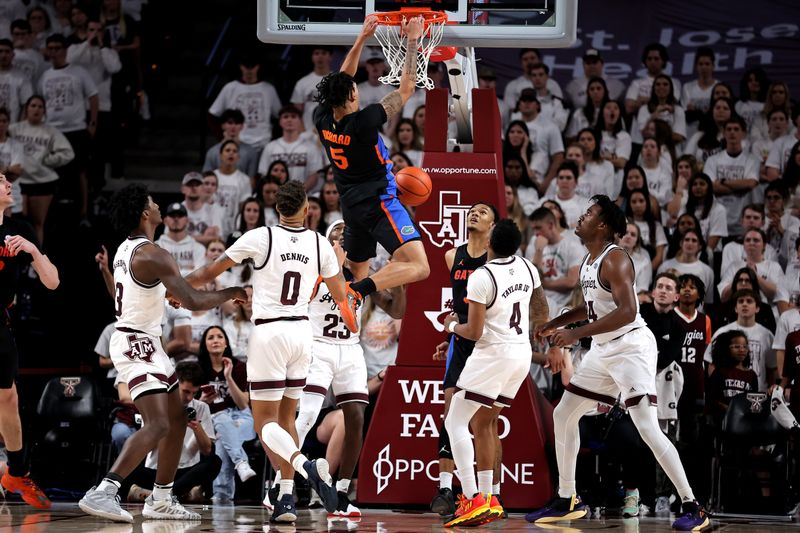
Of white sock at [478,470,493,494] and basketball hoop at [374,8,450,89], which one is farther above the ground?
basketball hoop at [374,8,450,89]

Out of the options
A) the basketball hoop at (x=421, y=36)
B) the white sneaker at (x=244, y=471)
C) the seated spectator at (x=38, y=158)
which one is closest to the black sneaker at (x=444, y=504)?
the white sneaker at (x=244, y=471)

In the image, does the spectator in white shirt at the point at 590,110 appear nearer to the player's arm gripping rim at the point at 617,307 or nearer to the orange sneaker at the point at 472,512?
the player's arm gripping rim at the point at 617,307

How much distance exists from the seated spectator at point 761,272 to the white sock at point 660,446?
3.75 meters

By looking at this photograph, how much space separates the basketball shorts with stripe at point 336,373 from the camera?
28.8 feet

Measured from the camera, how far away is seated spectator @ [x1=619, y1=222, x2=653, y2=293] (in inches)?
447

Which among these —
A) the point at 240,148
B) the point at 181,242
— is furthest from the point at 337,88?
the point at 240,148

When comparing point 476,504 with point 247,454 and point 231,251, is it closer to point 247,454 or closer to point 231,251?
→ point 231,251

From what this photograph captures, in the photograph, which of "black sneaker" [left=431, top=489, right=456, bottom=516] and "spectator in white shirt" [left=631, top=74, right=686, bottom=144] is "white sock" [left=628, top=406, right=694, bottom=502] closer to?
"black sneaker" [left=431, top=489, right=456, bottom=516]

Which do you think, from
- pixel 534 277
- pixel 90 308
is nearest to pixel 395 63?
pixel 534 277

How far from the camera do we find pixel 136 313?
25.0 feet

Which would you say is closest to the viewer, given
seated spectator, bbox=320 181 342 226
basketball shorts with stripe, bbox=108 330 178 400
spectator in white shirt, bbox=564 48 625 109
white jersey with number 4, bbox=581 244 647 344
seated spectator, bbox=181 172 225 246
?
basketball shorts with stripe, bbox=108 330 178 400

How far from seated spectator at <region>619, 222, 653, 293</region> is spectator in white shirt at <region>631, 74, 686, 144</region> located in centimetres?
233

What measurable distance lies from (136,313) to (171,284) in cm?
36

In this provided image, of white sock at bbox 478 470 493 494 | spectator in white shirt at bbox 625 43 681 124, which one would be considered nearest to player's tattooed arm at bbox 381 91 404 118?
white sock at bbox 478 470 493 494
